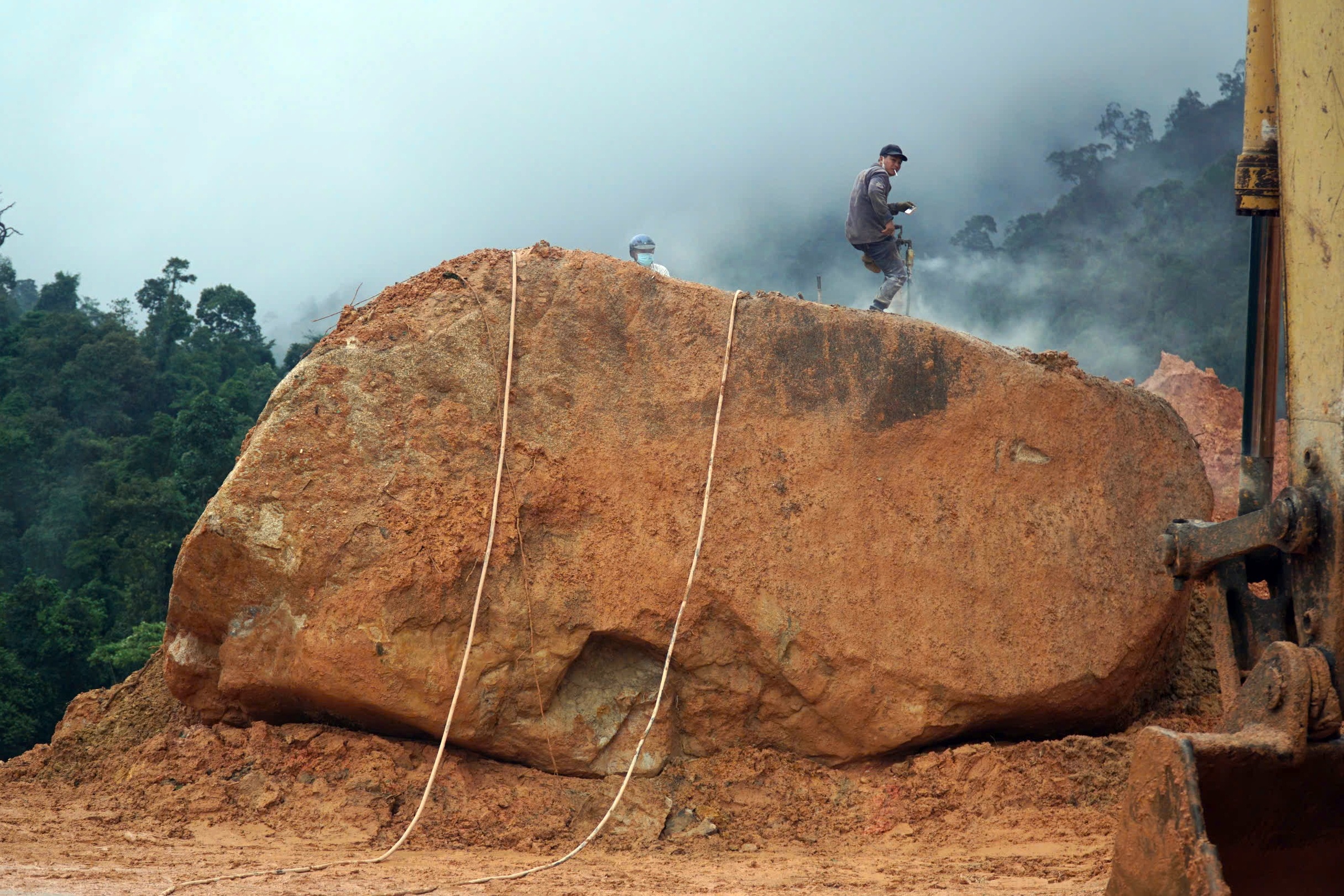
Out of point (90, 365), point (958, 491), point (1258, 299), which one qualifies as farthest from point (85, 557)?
point (1258, 299)

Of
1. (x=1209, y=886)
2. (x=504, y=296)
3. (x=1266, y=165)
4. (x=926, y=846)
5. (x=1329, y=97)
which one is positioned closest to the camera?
(x=1209, y=886)

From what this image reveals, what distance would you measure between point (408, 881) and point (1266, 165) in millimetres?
3857

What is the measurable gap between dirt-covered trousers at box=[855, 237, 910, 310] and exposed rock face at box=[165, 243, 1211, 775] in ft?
5.81

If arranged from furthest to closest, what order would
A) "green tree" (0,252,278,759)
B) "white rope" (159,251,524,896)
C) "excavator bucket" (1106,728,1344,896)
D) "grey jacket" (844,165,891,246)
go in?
1. "green tree" (0,252,278,759)
2. "grey jacket" (844,165,891,246)
3. "white rope" (159,251,524,896)
4. "excavator bucket" (1106,728,1344,896)

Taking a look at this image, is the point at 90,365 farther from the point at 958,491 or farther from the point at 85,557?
the point at 958,491

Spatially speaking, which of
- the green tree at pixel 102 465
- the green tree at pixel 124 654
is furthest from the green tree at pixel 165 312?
the green tree at pixel 124 654

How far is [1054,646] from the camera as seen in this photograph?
5.36 meters

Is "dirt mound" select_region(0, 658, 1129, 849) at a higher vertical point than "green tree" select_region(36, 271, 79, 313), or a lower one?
lower

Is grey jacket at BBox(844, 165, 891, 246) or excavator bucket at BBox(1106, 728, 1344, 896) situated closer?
excavator bucket at BBox(1106, 728, 1344, 896)

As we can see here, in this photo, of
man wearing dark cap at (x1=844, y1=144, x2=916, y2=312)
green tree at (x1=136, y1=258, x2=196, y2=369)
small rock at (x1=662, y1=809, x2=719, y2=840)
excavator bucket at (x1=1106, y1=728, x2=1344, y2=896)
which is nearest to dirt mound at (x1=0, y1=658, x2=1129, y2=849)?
small rock at (x1=662, y1=809, x2=719, y2=840)

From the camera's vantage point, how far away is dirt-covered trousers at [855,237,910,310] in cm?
738

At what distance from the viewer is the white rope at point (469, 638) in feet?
14.6

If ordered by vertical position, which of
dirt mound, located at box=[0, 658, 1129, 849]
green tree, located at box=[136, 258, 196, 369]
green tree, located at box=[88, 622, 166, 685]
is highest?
green tree, located at box=[136, 258, 196, 369]

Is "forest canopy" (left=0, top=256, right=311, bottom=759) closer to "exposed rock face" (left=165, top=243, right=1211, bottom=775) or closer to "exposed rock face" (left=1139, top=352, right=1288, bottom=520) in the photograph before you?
"exposed rock face" (left=165, top=243, right=1211, bottom=775)
